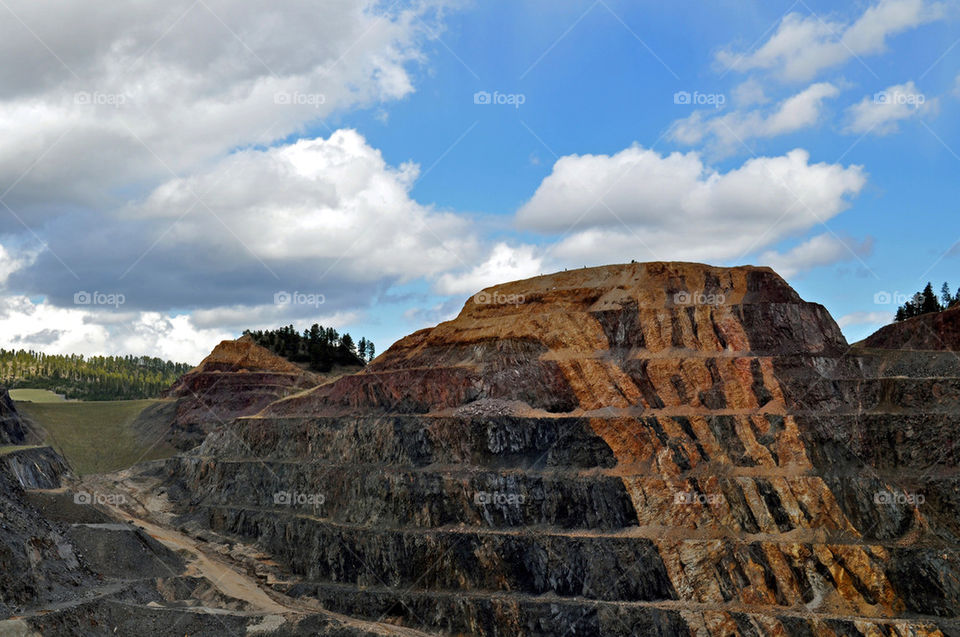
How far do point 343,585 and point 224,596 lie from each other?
8729 millimetres

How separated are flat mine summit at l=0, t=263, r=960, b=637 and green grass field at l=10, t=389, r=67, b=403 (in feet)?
333

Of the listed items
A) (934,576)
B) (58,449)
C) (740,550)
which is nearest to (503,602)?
(740,550)

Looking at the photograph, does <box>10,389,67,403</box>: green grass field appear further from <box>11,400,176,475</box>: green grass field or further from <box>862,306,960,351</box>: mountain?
<box>862,306,960,351</box>: mountain

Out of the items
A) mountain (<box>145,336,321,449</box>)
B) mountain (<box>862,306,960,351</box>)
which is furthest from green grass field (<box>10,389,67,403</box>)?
mountain (<box>862,306,960,351</box>)

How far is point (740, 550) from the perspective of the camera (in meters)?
52.0

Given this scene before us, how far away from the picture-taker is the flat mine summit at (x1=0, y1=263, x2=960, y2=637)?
1980 inches

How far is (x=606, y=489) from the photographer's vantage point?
189 feet

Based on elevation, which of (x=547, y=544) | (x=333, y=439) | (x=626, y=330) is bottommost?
(x=547, y=544)

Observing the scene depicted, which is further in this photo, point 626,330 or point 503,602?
point 626,330

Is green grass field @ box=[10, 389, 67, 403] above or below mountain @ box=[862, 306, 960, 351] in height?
above

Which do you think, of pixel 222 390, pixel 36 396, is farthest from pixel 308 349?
pixel 36 396

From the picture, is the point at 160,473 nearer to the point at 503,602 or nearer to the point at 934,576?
the point at 503,602

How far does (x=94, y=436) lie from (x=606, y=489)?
89247 millimetres

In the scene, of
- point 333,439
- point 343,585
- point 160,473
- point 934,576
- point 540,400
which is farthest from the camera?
point 160,473
